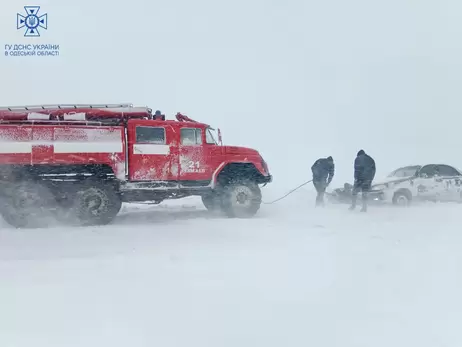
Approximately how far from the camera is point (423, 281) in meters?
2.31

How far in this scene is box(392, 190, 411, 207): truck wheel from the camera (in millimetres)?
4805

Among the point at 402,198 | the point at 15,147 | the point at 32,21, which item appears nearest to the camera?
the point at 32,21

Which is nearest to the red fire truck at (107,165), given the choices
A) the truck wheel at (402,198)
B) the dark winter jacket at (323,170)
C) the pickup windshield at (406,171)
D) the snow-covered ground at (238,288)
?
the dark winter jacket at (323,170)

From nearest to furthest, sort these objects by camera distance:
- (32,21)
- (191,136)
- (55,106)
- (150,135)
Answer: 1. (32,21)
2. (55,106)
3. (150,135)
4. (191,136)

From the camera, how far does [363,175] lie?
4141 millimetres

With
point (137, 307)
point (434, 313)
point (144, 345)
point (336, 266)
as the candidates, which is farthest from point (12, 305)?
point (434, 313)

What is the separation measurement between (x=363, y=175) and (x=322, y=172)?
1.90 ft

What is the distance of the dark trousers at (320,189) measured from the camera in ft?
13.9

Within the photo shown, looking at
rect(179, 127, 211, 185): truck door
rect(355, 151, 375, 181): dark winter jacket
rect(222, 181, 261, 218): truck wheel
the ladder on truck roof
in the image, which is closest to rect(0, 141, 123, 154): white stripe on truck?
the ladder on truck roof

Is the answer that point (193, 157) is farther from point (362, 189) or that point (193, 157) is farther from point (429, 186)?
point (429, 186)

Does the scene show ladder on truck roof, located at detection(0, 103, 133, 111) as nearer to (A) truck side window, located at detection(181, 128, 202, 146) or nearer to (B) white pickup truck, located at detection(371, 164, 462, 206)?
(A) truck side window, located at detection(181, 128, 202, 146)

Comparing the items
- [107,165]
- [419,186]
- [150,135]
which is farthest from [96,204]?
[419,186]

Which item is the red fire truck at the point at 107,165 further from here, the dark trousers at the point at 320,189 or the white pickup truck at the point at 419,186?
the white pickup truck at the point at 419,186

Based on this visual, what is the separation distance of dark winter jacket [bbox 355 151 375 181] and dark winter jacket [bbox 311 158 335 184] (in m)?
0.28
